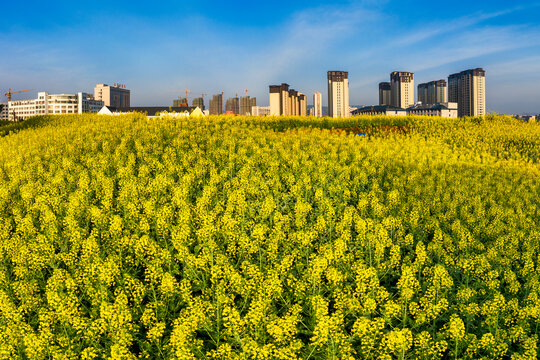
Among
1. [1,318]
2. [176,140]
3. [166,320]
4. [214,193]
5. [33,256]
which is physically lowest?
[166,320]

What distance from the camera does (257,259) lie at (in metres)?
8.98

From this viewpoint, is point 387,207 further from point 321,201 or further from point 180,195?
point 180,195

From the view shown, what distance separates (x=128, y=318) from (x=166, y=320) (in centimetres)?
132

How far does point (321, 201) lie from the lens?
42.0ft

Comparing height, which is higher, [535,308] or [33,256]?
[33,256]

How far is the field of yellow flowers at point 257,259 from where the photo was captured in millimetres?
6023

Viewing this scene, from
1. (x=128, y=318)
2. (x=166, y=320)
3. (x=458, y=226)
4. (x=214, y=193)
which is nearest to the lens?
(x=128, y=318)

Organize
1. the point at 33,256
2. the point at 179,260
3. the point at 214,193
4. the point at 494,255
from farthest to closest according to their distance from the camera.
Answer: the point at 214,193, the point at 494,255, the point at 179,260, the point at 33,256

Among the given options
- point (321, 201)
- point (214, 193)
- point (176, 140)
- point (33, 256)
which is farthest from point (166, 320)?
point (176, 140)

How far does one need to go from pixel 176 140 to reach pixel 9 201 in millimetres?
8708

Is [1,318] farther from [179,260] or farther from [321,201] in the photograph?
[321,201]

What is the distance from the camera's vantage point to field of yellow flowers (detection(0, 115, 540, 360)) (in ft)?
19.8

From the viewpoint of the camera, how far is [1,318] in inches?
243

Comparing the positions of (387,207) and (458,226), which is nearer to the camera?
(458,226)
